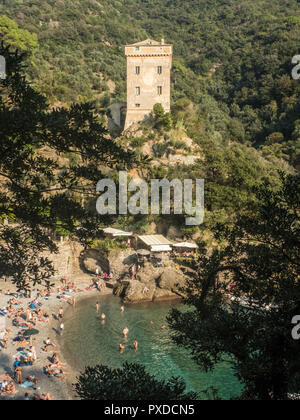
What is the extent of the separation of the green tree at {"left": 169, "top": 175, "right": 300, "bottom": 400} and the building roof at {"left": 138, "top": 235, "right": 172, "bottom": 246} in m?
21.4

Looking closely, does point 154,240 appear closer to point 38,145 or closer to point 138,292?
point 138,292

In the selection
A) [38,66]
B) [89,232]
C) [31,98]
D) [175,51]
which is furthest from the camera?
[175,51]

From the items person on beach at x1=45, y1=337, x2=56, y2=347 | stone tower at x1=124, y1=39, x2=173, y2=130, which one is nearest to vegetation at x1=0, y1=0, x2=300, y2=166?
stone tower at x1=124, y1=39, x2=173, y2=130

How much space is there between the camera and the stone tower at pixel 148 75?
38.2 m

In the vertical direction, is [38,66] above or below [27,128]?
above

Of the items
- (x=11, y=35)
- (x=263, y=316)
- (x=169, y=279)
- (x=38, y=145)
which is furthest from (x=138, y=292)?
(x=11, y=35)

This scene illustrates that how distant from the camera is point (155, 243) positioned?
96.5ft

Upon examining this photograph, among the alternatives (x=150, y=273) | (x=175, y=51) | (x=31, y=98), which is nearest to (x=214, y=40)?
(x=175, y=51)

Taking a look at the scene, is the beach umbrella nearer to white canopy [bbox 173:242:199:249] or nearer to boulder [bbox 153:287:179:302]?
boulder [bbox 153:287:179:302]

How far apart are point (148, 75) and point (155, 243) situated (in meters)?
19.7

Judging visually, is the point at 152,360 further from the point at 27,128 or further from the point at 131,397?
the point at 27,128
